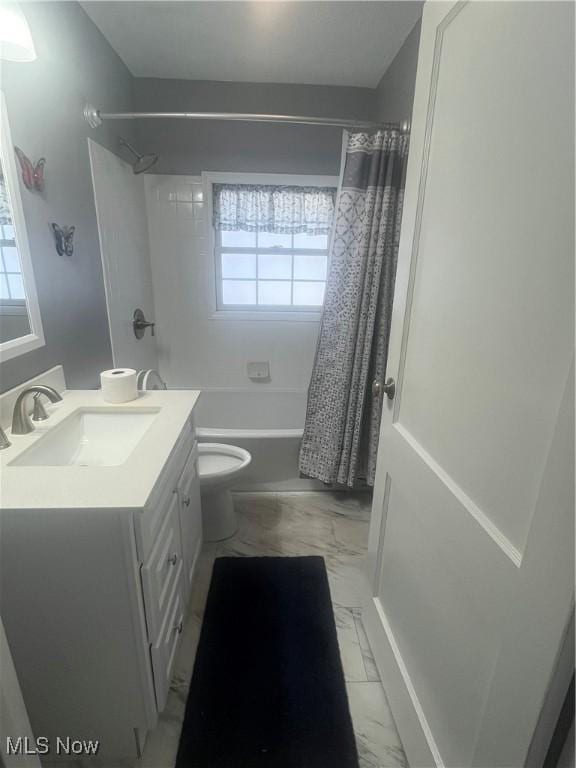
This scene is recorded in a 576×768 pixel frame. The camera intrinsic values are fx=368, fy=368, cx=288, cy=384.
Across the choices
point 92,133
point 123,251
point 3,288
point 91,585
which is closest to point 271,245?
point 123,251

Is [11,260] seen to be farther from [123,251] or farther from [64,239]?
[123,251]

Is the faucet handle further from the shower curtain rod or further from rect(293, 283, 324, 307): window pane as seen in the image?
rect(293, 283, 324, 307): window pane

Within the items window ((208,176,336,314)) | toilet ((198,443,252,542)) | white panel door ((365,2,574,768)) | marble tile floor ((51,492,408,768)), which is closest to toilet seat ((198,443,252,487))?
toilet ((198,443,252,542))

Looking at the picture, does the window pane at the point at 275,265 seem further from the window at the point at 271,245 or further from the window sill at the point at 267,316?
the window sill at the point at 267,316

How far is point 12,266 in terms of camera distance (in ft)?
3.96

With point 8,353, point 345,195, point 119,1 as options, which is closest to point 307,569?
point 8,353

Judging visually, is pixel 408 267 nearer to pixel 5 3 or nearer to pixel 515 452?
pixel 515 452

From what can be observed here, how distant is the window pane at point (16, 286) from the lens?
1205 mm

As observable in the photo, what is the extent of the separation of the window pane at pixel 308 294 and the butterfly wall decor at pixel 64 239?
1.64m

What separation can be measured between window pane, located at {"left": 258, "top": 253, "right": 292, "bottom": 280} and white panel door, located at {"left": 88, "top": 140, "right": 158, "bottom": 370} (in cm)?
81

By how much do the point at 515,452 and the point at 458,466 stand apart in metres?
0.18

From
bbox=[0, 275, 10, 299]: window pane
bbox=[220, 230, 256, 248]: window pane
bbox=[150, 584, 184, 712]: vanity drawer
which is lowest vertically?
bbox=[150, 584, 184, 712]: vanity drawer

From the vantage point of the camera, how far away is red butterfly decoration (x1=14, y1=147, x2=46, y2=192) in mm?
1231

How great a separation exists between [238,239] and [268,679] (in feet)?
8.44
